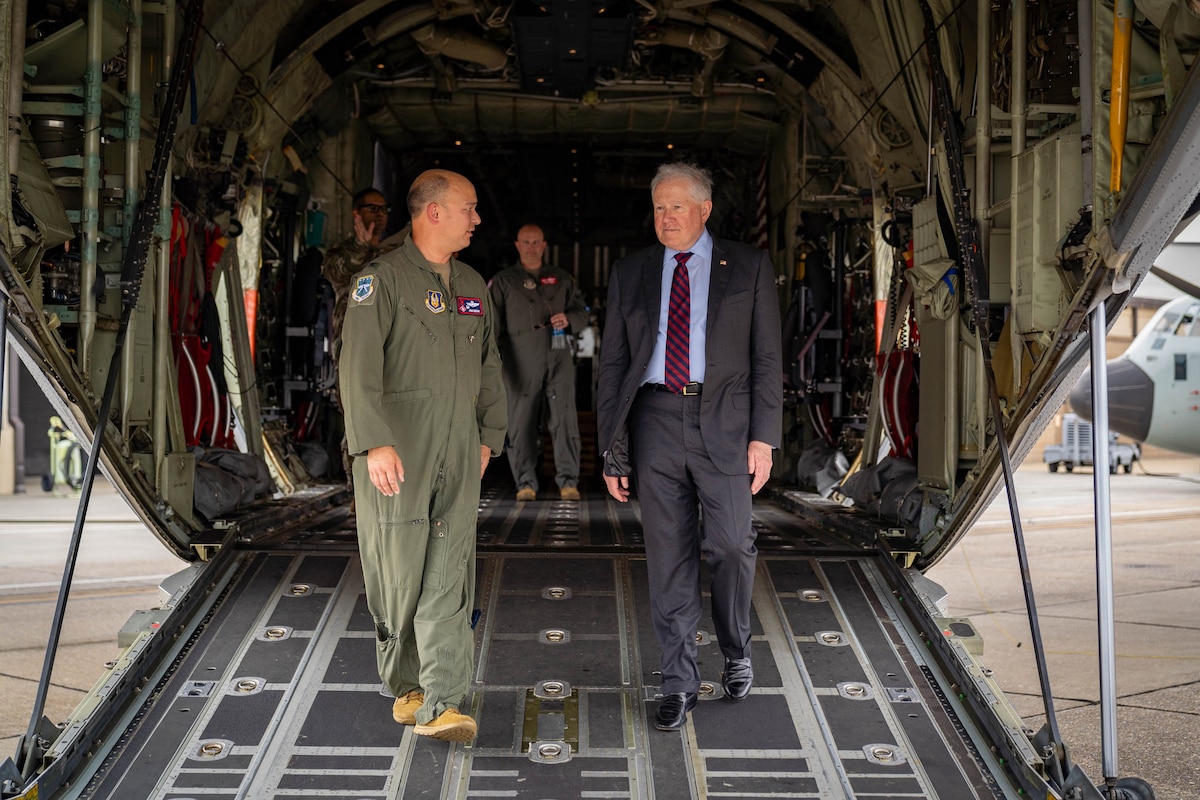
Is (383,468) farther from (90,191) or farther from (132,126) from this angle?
(132,126)

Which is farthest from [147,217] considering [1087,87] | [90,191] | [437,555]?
[1087,87]

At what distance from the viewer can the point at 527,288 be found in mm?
7633

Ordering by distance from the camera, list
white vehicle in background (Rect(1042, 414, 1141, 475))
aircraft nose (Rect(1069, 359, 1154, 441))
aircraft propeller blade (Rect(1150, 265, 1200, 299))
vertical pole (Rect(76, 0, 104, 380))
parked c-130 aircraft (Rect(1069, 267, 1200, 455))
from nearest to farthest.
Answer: vertical pole (Rect(76, 0, 104, 380))
aircraft propeller blade (Rect(1150, 265, 1200, 299))
parked c-130 aircraft (Rect(1069, 267, 1200, 455))
aircraft nose (Rect(1069, 359, 1154, 441))
white vehicle in background (Rect(1042, 414, 1141, 475))

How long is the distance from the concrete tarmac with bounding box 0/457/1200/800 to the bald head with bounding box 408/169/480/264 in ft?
11.2

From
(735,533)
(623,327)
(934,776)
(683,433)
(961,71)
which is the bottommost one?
(934,776)

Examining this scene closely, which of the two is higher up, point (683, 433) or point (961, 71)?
point (961, 71)

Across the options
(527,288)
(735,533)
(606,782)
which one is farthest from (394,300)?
(527,288)

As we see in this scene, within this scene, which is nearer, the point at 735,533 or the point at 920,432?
the point at 735,533

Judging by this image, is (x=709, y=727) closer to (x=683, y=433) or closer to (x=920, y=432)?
(x=683, y=433)

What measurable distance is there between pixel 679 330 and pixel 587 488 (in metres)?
5.29

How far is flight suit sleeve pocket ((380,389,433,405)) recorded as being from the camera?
3746 mm

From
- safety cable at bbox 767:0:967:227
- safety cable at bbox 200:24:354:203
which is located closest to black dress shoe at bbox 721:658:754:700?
safety cable at bbox 767:0:967:227

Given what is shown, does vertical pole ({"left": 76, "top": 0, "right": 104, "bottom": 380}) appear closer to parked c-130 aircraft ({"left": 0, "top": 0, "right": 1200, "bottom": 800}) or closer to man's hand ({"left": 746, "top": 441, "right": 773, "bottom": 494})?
parked c-130 aircraft ({"left": 0, "top": 0, "right": 1200, "bottom": 800})

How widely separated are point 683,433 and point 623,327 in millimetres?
481
